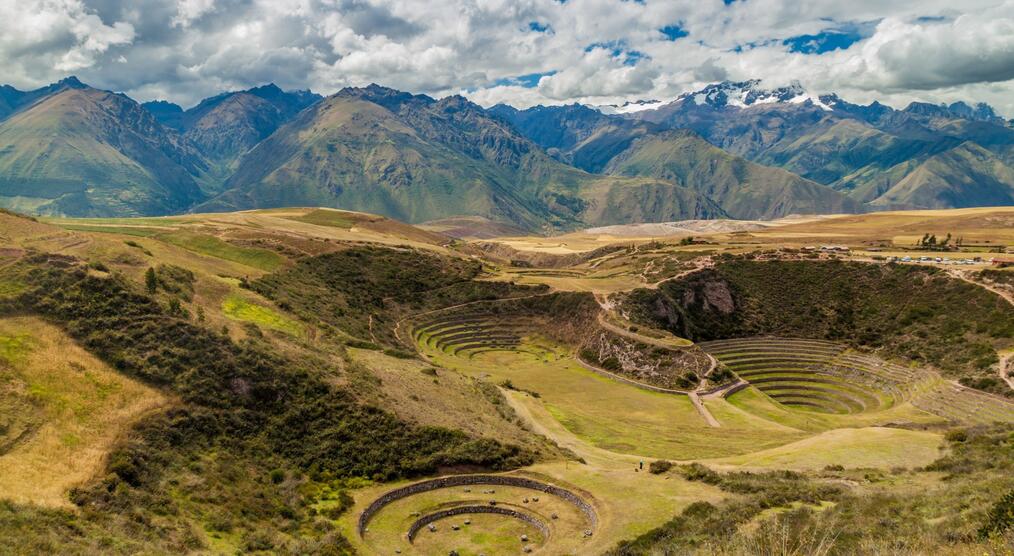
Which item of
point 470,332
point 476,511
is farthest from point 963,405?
point 470,332

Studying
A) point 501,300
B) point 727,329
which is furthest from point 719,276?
point 501,300

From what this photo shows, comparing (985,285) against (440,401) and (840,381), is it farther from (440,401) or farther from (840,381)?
(440,401)

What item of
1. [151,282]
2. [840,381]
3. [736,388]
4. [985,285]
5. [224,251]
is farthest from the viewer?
[224,251]

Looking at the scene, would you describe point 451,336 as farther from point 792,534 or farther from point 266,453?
point 792,534

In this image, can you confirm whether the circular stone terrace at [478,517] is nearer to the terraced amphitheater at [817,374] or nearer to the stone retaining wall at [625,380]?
the stone retaining wall at [625,380]

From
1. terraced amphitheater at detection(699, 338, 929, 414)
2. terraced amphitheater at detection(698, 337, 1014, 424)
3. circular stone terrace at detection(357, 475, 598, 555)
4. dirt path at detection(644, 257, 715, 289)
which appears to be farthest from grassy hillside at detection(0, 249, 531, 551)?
dirt path at detection(644, 257, 715, 289)

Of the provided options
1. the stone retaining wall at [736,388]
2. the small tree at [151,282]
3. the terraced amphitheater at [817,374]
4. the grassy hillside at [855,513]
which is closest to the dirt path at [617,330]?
the stone retaining wall at [736,388]
